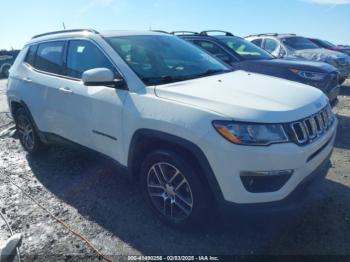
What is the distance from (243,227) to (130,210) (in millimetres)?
1243

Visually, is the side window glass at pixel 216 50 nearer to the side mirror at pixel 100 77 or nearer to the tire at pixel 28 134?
the tire at pixel 28 134

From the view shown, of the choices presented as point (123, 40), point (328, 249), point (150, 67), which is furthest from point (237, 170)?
point (123, 40)

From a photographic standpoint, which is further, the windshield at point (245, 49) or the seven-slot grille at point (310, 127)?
the windshield at point (245, 49)

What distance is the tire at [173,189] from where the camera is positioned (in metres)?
2.98

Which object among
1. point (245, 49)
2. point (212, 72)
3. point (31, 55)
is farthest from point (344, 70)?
point (31, 55)

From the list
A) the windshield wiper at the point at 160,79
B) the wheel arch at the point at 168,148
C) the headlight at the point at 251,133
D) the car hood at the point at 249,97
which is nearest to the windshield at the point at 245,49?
the car hood at the point at 249,97

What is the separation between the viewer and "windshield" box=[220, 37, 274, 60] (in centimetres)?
718

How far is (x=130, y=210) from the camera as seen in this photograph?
12.5 feet

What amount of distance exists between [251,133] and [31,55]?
3.95 metres

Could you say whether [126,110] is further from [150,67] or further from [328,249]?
[328,249]

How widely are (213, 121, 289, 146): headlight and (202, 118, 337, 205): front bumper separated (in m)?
0.04

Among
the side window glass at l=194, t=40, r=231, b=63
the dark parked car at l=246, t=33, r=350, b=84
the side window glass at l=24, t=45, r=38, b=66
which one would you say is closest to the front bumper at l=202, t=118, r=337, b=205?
the side window glass at l=24, t=45, r=38, b=66

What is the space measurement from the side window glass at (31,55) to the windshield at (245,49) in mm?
3919

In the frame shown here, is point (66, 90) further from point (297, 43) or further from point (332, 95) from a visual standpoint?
point (297, 43)
